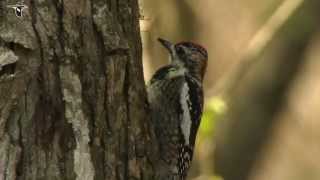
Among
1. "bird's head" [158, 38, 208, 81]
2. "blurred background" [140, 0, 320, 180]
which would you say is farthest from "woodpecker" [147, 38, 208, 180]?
"blurred background" [140, 0, 320, 180]

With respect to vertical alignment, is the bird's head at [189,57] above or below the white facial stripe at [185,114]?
above

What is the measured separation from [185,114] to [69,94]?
5.35ft

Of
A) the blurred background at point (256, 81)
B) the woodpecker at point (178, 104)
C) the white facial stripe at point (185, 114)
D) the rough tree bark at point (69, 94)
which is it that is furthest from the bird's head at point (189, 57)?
the rough tree bark at point (69, 94)

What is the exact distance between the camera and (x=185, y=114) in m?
4.68

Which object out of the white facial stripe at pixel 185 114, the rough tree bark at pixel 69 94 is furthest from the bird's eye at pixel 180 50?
the rough tree bark at pixel 69 94

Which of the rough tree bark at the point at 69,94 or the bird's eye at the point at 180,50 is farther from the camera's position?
the bird's eye at the point at 180,50

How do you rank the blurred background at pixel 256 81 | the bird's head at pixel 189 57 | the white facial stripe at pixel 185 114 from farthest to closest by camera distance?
1. the blurred background at pixel 256 81
2. the bird's head at pixel 189 57
3. the white facial stripe at pixel 185 114

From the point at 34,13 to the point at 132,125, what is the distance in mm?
544

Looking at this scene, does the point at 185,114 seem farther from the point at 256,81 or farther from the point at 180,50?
the point at 256,81

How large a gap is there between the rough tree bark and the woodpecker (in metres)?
0.83

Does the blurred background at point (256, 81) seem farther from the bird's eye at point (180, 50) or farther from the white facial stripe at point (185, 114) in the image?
the white facial stripe at point (185, 114)

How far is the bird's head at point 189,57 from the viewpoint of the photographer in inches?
198

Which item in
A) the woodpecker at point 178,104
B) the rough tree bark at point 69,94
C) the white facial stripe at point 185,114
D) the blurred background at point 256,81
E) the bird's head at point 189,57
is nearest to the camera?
the rough tree bark at point 69,94

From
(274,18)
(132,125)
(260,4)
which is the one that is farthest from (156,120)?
(260,4)
